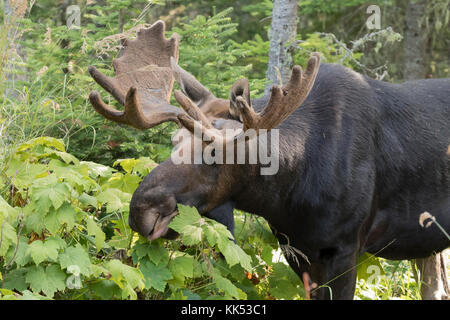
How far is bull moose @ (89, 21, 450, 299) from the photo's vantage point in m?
3.84

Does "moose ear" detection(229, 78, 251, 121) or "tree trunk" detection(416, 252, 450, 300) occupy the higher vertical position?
"moose ear" detection(229, 78, 251, 121)

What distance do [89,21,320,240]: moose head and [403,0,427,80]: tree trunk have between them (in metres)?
9.53

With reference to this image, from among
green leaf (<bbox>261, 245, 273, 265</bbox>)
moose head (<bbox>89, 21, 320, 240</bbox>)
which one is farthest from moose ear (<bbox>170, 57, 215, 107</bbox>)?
green leaf (<bbox>261, 245, 273, 265</bbox>)

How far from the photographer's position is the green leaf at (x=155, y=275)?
383 cm

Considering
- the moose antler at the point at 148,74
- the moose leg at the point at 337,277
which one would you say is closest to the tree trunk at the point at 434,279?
the moose leg at the point at 337,277

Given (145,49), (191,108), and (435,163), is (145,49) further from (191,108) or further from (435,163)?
(435,163)

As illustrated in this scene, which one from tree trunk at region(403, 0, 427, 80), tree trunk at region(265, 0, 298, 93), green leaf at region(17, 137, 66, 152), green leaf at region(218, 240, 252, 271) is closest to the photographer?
green leaf at region(218, 240, 252, 271)

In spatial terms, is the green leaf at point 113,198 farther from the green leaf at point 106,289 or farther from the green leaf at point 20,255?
the green leaf at point 20,255

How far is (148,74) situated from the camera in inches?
187

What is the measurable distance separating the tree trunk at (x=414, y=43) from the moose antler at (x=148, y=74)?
29.8 feet

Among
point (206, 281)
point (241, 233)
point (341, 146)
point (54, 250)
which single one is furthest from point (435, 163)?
point (54, 250)

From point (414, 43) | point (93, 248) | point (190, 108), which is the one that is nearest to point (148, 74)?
point (190, 108)

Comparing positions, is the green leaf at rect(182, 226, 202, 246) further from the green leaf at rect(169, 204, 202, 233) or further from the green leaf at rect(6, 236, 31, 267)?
the green leaf at rect(6, 236, 31, 267)

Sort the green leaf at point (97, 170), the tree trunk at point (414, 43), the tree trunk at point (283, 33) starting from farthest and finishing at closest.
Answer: the tree trunk at point (414, 43) < the tree trunk at point (283, 33) < the green leaf at point (97, 170)
